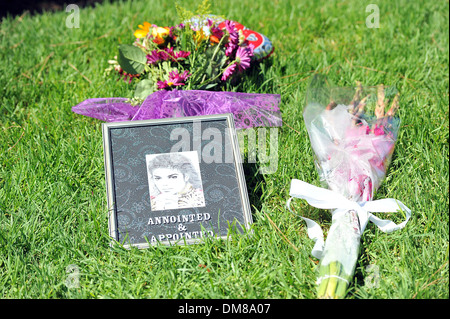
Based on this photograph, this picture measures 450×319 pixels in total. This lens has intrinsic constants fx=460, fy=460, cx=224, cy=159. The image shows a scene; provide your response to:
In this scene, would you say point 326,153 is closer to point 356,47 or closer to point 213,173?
point 213,173

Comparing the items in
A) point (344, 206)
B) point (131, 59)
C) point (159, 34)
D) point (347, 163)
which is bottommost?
point (344, 206)

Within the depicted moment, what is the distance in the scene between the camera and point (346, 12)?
367 cm

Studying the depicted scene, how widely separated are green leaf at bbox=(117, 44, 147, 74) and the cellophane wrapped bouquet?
3.17ft

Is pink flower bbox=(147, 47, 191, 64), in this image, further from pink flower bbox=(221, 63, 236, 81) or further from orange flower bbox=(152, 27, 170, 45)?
pink flower bbox=(221, 63, 236, 81)

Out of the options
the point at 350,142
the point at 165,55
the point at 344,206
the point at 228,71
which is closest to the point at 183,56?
the point at 165,55

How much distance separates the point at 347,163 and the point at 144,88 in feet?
3.88

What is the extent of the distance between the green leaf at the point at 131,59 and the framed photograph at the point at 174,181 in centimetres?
55

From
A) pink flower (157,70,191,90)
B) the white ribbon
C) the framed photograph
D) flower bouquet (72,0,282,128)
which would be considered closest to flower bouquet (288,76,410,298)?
the white ribbon

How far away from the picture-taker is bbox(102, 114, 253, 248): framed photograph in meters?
1.84

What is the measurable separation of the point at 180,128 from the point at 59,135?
0.76 m

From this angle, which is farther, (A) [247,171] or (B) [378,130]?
(A) [247,171]

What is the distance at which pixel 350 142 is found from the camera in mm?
1950

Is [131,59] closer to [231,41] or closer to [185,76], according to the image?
[185,76]

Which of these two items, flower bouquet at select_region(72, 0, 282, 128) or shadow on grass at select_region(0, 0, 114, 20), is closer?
flower bouquet at select_region(72, 0, 282, 128)
